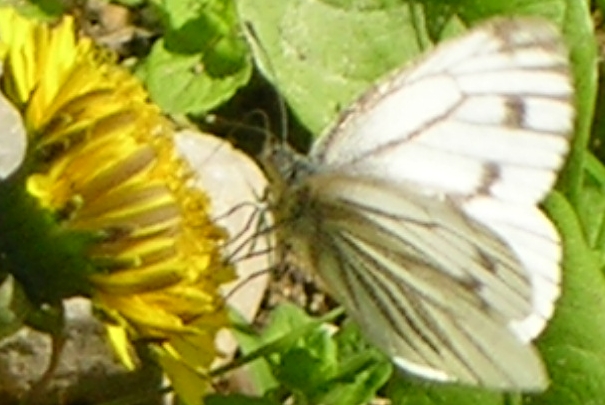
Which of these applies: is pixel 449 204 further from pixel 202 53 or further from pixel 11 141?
pixel 202 53

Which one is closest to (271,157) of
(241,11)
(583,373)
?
(241,11)

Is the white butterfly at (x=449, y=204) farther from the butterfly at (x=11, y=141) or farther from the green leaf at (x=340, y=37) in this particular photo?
the butterfly at (x=11, y=141)

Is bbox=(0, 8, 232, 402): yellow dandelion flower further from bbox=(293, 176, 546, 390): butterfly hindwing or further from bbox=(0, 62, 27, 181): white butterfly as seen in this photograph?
bbox=(293, 176, 546, 390): butterfly hindwing

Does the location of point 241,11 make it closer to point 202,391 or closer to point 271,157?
point 271,157

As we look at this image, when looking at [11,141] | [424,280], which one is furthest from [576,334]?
[11,141]

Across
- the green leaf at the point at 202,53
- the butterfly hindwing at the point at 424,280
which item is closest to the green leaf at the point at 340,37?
the green leaf at the point at 202,53

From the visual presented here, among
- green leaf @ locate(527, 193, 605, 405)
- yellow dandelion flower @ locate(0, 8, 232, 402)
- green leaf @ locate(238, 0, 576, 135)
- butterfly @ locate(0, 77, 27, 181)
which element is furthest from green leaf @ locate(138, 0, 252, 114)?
butterfly @ locate(0, 77, 27, 181)
